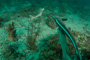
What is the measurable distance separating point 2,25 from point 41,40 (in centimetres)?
322

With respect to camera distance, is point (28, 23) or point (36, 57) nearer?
point (36, 57)

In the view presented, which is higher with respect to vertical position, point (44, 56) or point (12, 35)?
point (12, 35)

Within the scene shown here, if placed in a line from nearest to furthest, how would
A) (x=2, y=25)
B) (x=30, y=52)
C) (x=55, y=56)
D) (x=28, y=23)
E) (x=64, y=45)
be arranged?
(x=64, y=45), (x=55, y=56), (x=30, y=52), (x=2, y=25), (x=28, y=23)

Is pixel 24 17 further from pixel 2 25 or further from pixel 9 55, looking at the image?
pixel 9 55

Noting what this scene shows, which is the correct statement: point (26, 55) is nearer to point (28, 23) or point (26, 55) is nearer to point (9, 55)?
point (9, 55)

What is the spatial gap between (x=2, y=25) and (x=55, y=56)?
454cm

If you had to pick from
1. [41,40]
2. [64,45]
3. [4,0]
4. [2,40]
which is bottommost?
[41,40]

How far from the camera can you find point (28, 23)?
652 centimetres

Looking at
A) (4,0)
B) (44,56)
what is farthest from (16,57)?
(4,0)

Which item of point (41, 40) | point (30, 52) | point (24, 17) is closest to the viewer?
point (30, 52)

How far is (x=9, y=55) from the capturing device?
3.64 m

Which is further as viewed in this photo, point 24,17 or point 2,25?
point 24,17

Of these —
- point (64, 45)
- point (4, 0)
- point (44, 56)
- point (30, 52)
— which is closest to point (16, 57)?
point (30, 52)

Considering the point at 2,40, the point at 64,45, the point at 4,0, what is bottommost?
the point at 2,40
